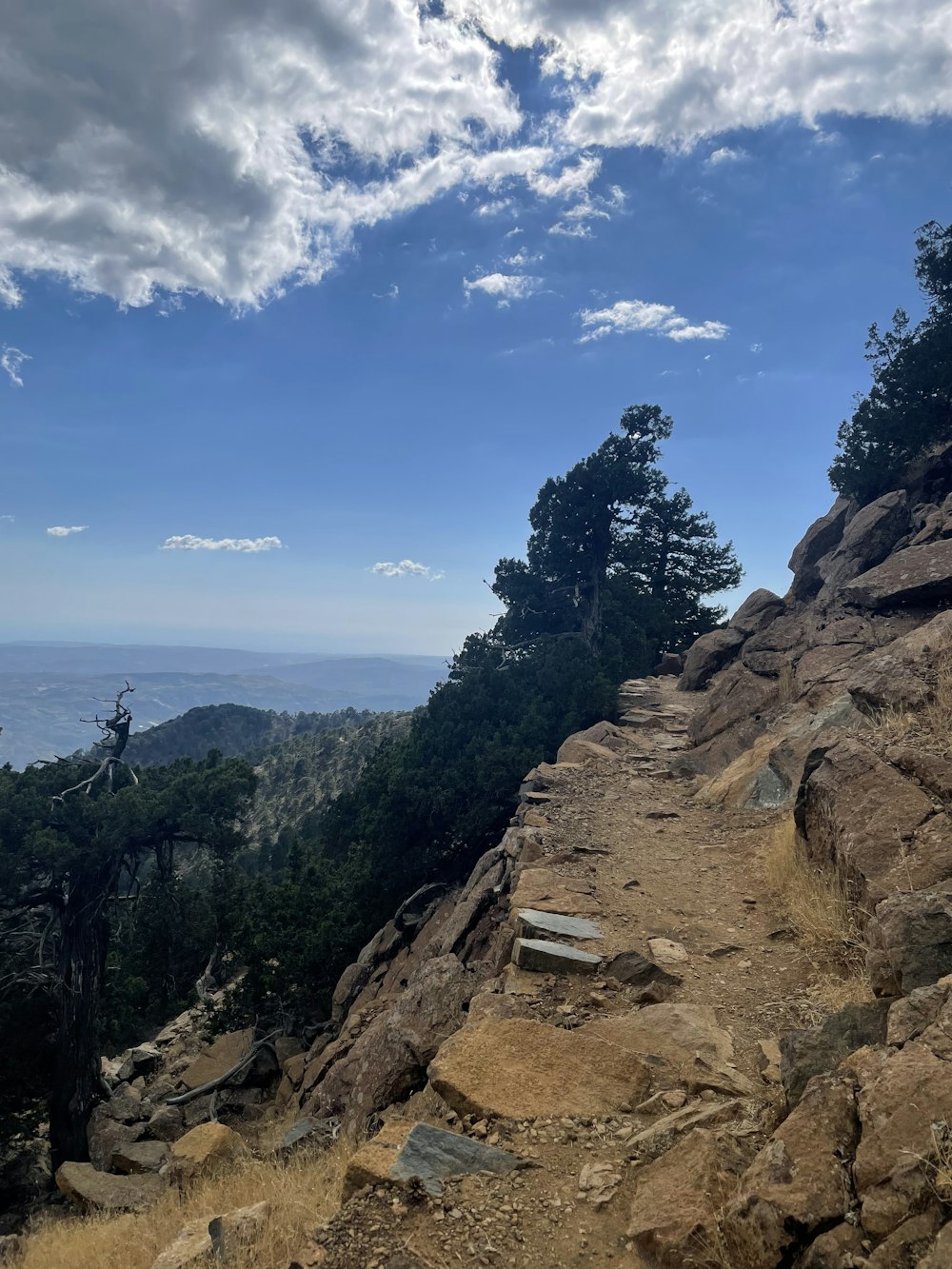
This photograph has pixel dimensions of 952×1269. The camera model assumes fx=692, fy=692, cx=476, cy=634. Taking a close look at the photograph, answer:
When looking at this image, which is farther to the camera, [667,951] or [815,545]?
[815,545]

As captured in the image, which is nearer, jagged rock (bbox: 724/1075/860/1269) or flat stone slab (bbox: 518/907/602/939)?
jagged rock (bbox: 724/1075/860/1269)

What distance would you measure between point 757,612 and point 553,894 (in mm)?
15805

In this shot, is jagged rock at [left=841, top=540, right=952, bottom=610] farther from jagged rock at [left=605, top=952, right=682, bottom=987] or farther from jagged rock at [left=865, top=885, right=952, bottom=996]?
jagged rock at [left=865, top=885, right=952, bottom=996]

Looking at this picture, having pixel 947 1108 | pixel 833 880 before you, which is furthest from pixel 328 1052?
pixel 947 1108

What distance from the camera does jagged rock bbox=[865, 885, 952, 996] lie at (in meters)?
3.77

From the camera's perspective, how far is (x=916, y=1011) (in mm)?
3279

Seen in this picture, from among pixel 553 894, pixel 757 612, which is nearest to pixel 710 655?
pixel 757 612

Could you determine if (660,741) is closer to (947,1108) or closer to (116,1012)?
(947,1108)

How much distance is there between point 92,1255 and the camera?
5.50 metres

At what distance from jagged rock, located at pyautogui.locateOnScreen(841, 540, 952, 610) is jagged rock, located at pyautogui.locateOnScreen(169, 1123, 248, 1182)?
14315 mm

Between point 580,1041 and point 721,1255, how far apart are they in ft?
6.94

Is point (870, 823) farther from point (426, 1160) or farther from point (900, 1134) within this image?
point (426, 1160)

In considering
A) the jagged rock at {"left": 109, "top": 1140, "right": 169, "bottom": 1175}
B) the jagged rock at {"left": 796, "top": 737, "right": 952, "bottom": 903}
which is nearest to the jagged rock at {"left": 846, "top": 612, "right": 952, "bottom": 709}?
the jagged rock at {"left": 796, "top": 737, "right": 952, "bottom": 903}

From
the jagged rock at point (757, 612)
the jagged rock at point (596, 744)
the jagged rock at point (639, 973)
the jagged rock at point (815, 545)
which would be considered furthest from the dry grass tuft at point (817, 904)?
the jagged rock at point (815, 545)
